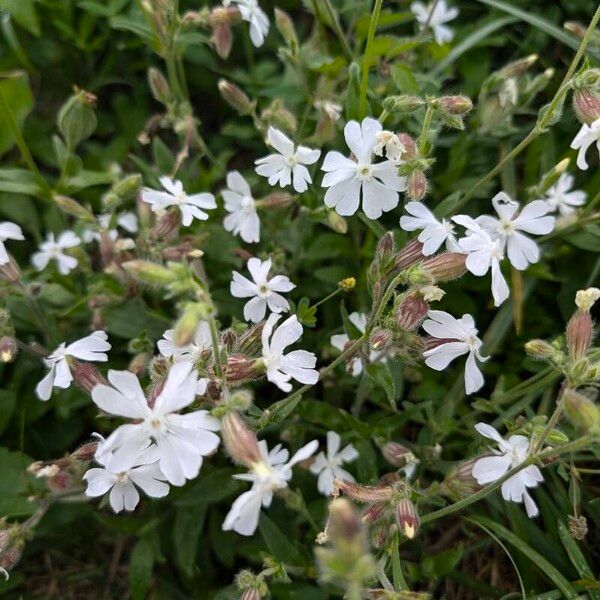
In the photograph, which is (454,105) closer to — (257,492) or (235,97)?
(235,97)

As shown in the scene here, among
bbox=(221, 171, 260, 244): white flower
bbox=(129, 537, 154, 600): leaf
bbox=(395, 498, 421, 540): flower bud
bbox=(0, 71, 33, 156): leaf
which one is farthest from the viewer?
bbox=(0, 71, 33, 156): leaf

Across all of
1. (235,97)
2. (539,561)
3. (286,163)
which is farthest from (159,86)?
(539,561)

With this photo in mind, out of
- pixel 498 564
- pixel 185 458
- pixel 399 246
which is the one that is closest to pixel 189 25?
pixel 399 246

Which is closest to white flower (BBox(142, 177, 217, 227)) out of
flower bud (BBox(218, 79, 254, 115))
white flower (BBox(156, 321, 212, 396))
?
flower bud (BBox(218, 79, 254, 115))

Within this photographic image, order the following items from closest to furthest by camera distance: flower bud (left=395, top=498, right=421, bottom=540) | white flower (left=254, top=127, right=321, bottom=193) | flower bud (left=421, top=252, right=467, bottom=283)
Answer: flower bud (left=395, top=498, right=421, bottom=540), flower bud (left=421, top=252, right=467, bottom=283), white flower (left=254, top=127, right=321, bottom=193)

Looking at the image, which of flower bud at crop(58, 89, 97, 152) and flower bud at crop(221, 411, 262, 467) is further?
flower bud at crop(58, 89, 97, 152)

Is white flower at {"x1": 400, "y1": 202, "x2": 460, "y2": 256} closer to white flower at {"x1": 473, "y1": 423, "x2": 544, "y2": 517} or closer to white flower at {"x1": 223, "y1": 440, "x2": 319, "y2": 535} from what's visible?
white flower at {"x1": 473, "y1": 423, "x2": 544, "y2": 517}
